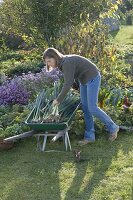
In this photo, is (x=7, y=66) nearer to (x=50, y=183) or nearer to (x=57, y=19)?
(x=57, y=19)

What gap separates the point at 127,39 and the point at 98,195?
1773cm

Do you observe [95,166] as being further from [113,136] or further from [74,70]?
[74,70]

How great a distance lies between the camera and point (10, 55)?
15391 millimetres

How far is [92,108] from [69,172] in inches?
46.5

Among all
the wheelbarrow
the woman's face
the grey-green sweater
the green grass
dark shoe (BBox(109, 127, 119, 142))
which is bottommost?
the green grass

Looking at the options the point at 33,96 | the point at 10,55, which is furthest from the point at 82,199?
the point at 10,55

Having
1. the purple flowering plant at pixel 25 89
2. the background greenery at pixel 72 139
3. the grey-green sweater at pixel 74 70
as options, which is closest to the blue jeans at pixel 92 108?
the grey-green sweater at pixel 74 70

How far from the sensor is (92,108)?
6766 mm

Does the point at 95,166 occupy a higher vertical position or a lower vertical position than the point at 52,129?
lower

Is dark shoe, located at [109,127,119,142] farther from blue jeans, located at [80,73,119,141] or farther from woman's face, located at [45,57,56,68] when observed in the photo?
woman's face, located at [45,57,56,68]

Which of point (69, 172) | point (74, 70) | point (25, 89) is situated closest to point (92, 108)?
point (74, 70)

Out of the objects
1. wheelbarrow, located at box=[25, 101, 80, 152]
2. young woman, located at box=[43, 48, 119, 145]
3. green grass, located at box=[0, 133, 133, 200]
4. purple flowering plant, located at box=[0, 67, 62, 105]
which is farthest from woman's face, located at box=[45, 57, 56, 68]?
purple flowering plant, located at box=[0, 67, 62, 105]

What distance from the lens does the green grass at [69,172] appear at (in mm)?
5516

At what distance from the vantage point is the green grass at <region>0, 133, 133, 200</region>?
18.1 feet
